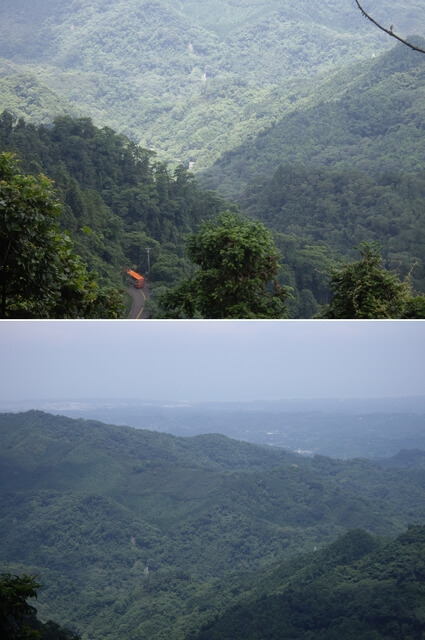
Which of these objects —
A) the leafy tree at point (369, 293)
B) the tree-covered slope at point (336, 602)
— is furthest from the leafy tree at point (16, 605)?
the leafy tree at point (369, 293)

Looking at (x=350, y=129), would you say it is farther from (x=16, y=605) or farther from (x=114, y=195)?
(x=16, y=605)

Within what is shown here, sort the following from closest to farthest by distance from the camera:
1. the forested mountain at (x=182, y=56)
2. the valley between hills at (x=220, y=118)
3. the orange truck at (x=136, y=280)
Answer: the orange truck at (x=136, y=280) < the valley between hills at (x=220, y=118) < the forested mountain at (x=182, y=56)

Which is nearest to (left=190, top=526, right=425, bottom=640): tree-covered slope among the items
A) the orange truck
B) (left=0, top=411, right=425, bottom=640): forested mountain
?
(left=0, top=411, right=425, bottom=640): forested mountain

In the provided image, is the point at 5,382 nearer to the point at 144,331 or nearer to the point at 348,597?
the point at 144,331

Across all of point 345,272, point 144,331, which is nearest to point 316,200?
point 345,272

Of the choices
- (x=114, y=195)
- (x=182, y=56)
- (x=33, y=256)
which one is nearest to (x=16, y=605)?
(x=33, y=256)

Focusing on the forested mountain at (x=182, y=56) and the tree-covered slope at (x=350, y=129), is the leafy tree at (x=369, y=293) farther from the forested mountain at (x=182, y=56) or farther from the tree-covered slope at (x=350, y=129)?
the forested mountain at (x=182, y=56)
